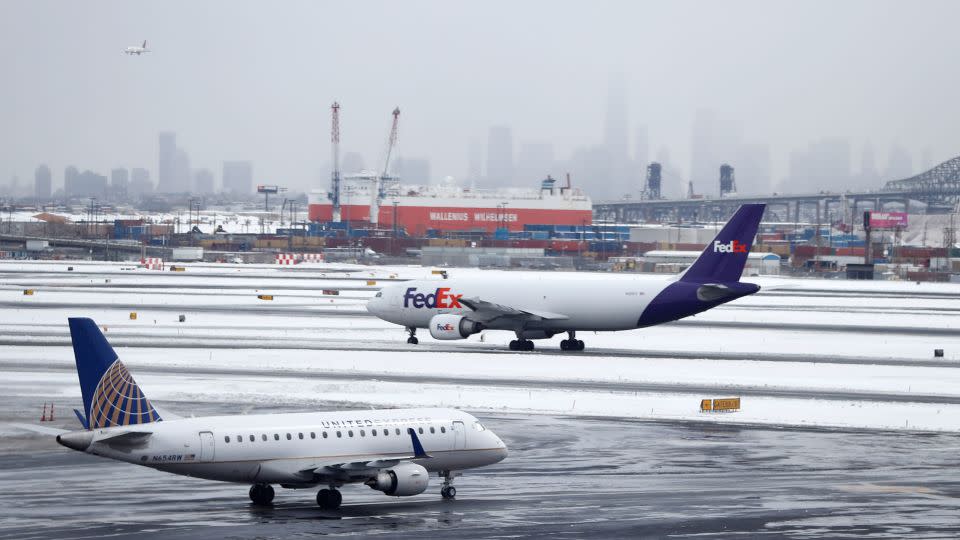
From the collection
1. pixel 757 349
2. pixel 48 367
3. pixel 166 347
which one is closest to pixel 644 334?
pixel 757 349

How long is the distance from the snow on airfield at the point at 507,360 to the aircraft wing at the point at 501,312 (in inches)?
80.3

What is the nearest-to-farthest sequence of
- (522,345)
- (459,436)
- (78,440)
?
1. (78,440)
2. (459,436)
3. (522,345)

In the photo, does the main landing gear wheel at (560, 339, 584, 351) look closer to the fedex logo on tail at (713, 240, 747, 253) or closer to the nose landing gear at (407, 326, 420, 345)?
the nose landing gear at (407, 326, 420, 345)

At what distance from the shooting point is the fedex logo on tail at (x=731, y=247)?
69.5m

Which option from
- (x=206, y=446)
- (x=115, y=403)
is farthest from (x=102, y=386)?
(x=206, y=446)

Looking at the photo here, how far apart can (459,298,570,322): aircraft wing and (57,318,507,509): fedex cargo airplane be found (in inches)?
1524

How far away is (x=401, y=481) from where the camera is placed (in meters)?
29.3

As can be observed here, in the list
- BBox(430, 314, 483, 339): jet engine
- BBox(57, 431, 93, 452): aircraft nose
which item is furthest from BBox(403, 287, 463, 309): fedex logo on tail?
BBox(57, 431, 93, 452): aircraft nose

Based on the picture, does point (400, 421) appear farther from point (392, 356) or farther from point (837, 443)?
point (392, 356)

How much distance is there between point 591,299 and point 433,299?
8.99m

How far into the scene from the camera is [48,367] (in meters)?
58.5

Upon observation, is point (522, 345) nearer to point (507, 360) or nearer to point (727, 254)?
point (507, 360)

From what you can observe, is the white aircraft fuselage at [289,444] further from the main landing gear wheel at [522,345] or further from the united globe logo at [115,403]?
the main landing gear wheel at [522,345]

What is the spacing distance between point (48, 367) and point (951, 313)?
7584 centimetres
